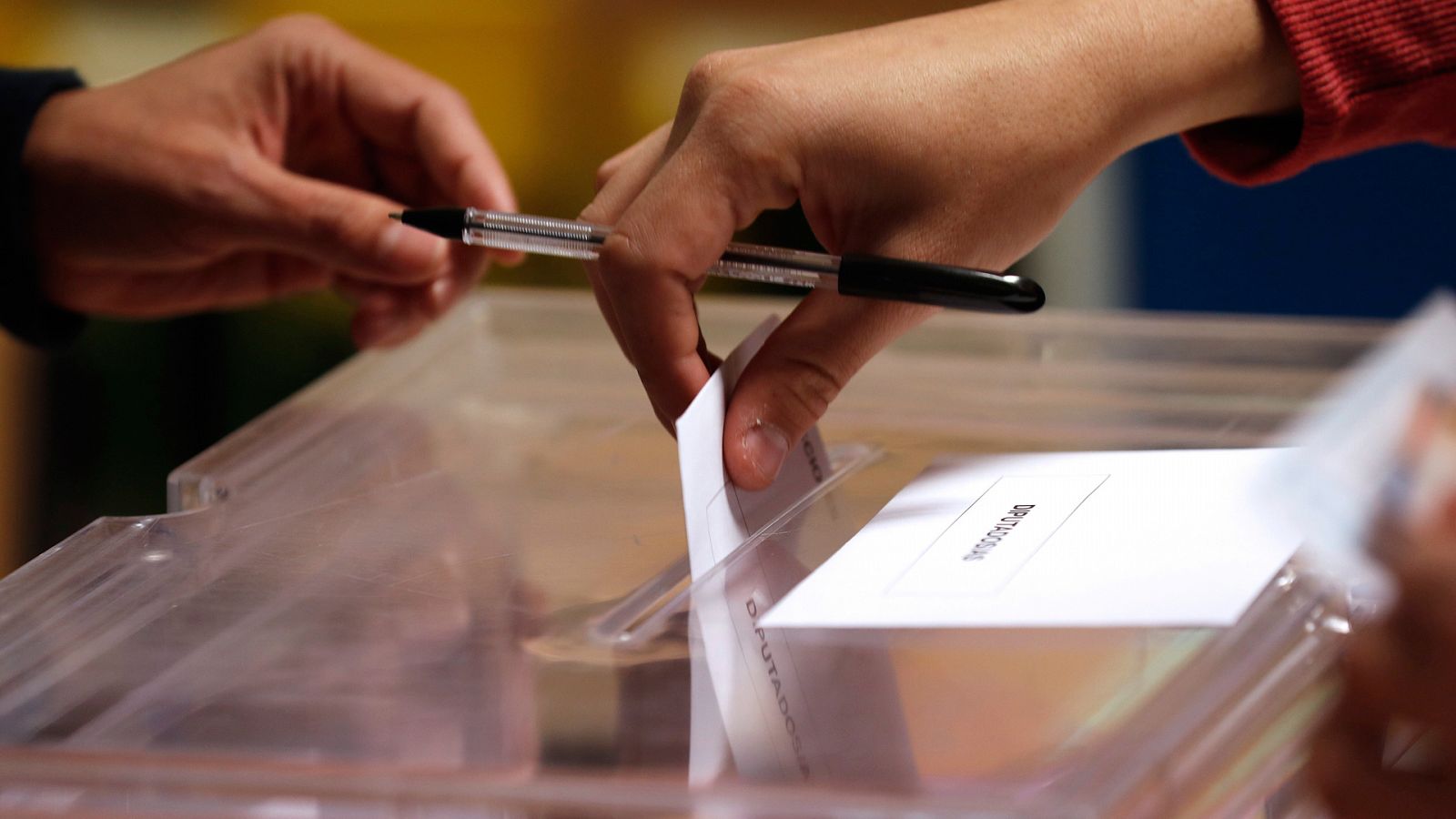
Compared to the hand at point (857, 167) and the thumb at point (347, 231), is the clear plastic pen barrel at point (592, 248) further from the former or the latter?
the thumb at point (347, 231)

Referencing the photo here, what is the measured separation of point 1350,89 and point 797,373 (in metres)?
0.40

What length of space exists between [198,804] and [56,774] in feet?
0.17

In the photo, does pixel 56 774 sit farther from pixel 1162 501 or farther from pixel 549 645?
pixel 1162 501

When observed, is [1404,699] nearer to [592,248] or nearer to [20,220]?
[592,248]

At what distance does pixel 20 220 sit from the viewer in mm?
1109

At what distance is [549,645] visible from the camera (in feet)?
1.86

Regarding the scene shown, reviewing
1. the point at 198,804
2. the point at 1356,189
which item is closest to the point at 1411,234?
the point at 1356,189

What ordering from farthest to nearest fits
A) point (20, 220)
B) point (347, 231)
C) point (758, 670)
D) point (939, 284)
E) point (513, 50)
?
1. point (513, 50)
2. point (20, 220)
3. point (347, 231)
4. point (939, 284)
5. point (758, 670)

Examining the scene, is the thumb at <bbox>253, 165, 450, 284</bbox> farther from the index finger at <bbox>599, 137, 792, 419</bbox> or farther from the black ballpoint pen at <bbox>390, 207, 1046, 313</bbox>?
the index finger at <bbox>599, 137, 792, 419</bbox>

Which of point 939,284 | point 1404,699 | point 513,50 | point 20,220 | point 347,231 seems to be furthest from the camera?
point 513,50

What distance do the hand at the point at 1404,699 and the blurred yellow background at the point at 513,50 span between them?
1.50 m

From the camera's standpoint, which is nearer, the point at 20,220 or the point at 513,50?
the point at 20,220

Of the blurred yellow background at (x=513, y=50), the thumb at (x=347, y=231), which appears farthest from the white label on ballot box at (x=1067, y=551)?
the blurred yellow background at (x=513, y=50)

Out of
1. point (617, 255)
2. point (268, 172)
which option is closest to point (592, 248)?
point (617, 255)
